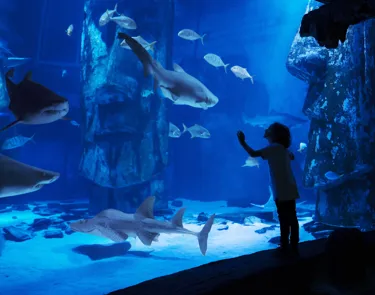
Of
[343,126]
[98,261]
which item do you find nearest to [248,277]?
[98,261]

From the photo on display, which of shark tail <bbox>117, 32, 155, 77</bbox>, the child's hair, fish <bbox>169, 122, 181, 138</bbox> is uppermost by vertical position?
fish <bbox>169, 122, 181, 138</bbox>

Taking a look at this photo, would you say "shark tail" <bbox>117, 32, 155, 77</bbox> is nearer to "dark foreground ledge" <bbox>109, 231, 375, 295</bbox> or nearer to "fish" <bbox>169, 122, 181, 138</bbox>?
"dark foreground ledge" <bbox>109, 231, 375, 295</bbox>

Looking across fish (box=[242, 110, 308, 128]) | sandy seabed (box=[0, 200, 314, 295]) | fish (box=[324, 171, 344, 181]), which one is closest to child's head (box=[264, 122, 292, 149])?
sandy seabed (box=[0, 200, 314, 295])

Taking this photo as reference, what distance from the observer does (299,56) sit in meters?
8.37

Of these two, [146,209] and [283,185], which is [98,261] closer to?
[146,209]

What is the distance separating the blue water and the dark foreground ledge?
259 cm

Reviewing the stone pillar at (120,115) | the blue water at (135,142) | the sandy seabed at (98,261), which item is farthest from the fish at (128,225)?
the stone pillar at (120,115)

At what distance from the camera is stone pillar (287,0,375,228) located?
20.5ft

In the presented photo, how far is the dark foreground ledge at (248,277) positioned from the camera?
206 centimetres

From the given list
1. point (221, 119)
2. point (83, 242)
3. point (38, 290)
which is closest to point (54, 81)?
point (221, 119)

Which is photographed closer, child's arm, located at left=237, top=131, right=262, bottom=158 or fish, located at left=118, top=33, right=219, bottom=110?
child's arm, located at left=237, top=131, right=262, bottom=158

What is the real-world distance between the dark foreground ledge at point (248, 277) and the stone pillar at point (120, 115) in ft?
31.6

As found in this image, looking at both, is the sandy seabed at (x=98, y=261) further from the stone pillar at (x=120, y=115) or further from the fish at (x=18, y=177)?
the stone pillar at (x=120, y=115)

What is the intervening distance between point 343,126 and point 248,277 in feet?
18.5
